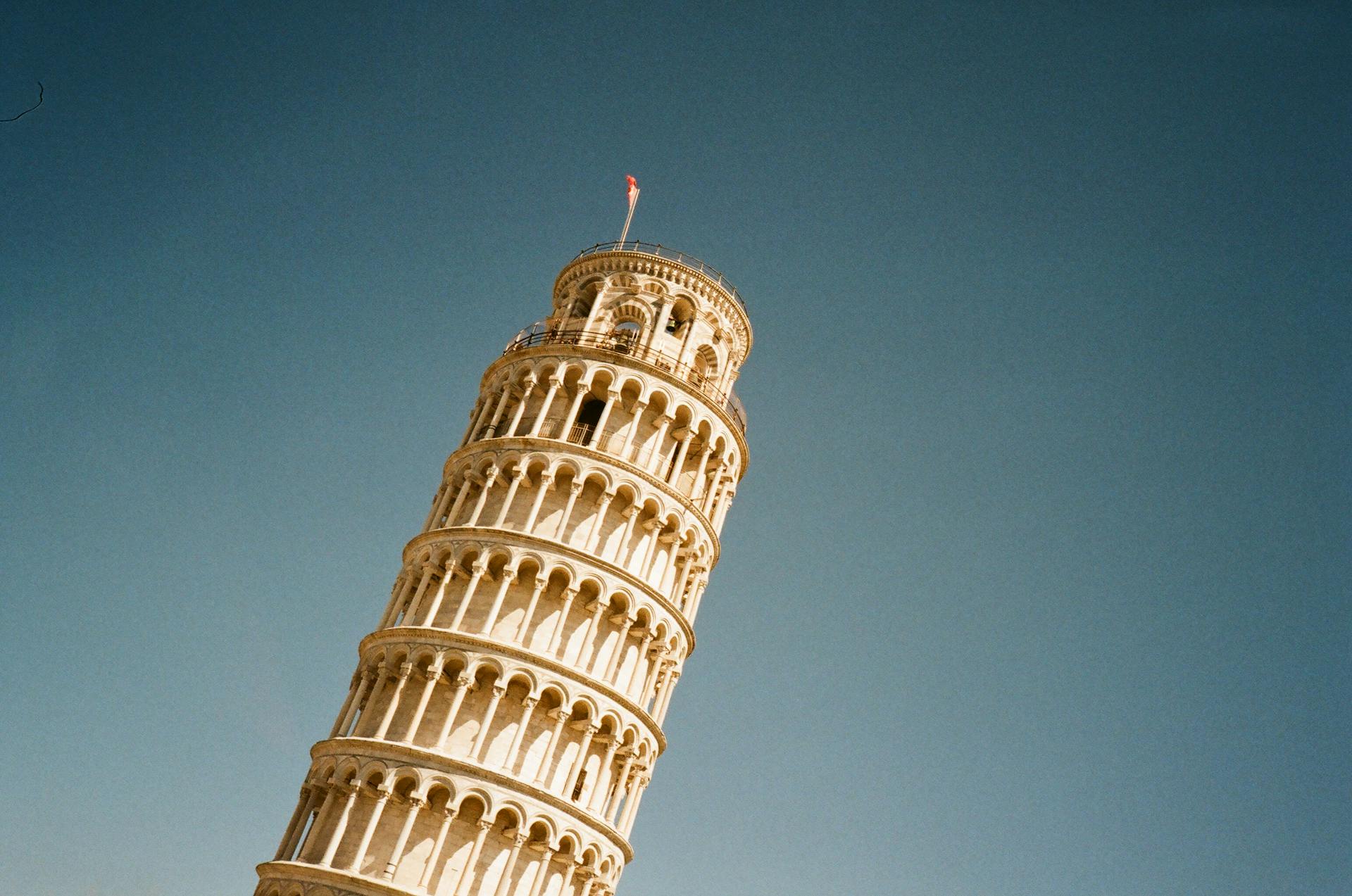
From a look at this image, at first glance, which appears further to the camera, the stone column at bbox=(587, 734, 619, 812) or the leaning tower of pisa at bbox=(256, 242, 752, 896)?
the stone column at bbox=(587, 734, 619, 812)

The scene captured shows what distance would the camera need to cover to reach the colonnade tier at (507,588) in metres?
41.6

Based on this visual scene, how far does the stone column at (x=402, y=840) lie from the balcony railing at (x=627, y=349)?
1825 centimetres

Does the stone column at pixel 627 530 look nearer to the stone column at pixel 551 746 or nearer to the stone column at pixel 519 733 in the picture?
the stone column at pixel 551 746

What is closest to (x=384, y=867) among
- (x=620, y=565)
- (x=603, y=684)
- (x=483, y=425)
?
(x=603, y=684)

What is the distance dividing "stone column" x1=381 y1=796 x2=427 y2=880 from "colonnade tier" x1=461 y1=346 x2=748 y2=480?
1425 cm

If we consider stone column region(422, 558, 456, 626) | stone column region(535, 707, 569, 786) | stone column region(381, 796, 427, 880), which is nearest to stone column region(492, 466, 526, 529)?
stone column region(422, 558, 456, 626)

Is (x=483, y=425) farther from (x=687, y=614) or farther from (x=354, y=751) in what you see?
(x=354, y=751)

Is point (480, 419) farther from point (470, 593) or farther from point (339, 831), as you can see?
point (339, 831)

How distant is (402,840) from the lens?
3731 centimetres

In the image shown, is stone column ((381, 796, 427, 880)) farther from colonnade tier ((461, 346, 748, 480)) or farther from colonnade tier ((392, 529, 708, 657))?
colonnade tier ((461, 346, 748, 480))

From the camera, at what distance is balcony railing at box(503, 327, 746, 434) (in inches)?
1891

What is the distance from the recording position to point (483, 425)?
48.2m

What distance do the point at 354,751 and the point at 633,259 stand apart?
75.3 feet

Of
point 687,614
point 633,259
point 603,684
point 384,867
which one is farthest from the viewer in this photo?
point 633,259
